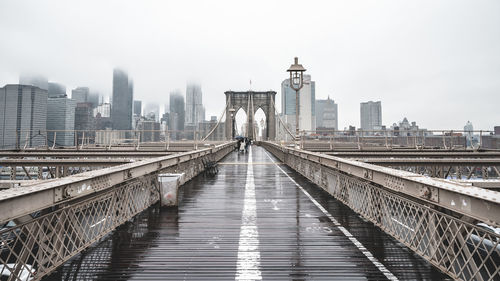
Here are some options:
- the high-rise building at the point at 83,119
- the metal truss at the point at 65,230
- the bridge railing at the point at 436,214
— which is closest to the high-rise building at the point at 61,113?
the high-rise building at the point at 83,119

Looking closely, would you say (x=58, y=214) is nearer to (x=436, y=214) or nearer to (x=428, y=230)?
(x=436, y=214)

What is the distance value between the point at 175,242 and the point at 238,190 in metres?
4.87

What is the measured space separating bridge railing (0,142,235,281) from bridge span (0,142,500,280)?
0.02 m

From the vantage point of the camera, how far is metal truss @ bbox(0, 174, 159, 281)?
2.99 meters

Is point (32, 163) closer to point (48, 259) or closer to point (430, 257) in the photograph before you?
point (48, 259)

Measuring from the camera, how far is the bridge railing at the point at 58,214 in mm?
2811

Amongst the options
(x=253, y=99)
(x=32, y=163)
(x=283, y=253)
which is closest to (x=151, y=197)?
(x=283, y=253)

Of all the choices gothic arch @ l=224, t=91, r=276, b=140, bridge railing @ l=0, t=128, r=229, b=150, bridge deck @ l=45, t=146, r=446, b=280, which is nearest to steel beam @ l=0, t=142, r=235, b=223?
bridge deck @ l=45, t=146, r=446, b=280

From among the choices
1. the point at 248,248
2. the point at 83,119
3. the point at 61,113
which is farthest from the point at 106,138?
the point at 61,113

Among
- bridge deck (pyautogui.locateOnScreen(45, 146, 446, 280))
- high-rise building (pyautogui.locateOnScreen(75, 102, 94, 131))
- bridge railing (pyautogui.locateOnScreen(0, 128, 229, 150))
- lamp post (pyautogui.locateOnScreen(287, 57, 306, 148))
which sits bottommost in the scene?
bridge deck (pyautogui.locateOnScreen(45, 146, 446, 280))

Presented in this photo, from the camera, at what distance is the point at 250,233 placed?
5.19m

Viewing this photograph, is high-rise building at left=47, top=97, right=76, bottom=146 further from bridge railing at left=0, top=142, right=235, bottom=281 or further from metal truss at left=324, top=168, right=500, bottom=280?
metal truss at left=324, top=168, right=500, bottom=280

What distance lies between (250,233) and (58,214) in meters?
3.24

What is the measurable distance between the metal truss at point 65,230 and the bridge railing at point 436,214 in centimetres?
483
